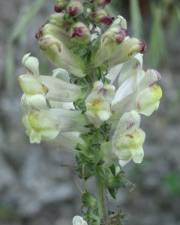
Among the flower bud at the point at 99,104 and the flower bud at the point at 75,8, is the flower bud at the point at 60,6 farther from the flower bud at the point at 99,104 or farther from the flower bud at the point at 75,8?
the flower bud at the point at 99,104

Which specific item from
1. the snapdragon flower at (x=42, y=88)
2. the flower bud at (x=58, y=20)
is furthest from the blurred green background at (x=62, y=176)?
the flower bud at (x=58, y=20)

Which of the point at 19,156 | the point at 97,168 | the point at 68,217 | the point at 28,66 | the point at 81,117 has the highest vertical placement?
the point at 28,66

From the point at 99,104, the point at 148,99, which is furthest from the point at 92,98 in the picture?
the point at 148,99

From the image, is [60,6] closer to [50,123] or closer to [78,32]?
[78,32]

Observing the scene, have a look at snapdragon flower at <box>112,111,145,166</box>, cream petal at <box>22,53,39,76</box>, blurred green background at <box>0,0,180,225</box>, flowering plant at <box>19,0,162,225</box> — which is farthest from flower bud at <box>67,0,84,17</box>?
blurred green background at <box>0,0,180,225</box>

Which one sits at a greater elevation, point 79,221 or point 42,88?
point 42,88

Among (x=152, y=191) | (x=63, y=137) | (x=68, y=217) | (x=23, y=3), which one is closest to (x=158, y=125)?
(x=152, y=191)

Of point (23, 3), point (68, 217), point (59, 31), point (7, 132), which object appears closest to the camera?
point (59, 31)

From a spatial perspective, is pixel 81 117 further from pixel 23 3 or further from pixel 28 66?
pixel 23 3
